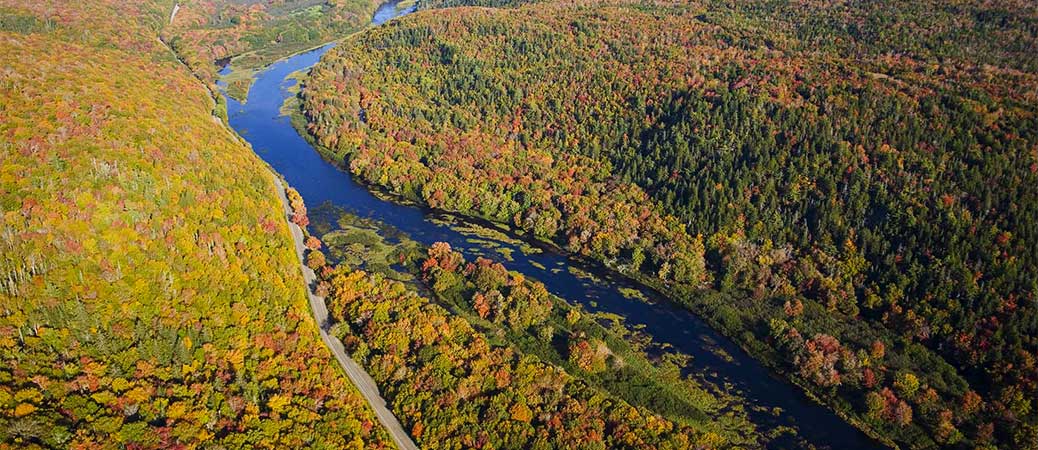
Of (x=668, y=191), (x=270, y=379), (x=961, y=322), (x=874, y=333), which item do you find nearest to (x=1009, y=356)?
(x=961, y=322)

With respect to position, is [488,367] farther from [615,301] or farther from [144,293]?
[144,293]

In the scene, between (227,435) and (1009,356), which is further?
(1009,356)

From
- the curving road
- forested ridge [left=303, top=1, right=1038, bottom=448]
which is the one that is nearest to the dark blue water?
forested ridge [left=303, top=1, right=1038, bottom=448]

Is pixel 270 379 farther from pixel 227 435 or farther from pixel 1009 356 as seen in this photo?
pixel 1009 356

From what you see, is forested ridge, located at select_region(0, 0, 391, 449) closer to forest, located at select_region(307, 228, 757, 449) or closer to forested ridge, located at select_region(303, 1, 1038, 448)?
forest, located at select_region(307, 228, 757, 449)

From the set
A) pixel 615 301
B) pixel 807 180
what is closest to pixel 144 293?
pixel 615 301

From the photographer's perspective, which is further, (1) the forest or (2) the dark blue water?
(2) the dark blue water

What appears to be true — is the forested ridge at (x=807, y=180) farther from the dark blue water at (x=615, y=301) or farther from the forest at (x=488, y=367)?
the forest at (x=488, y=367)
